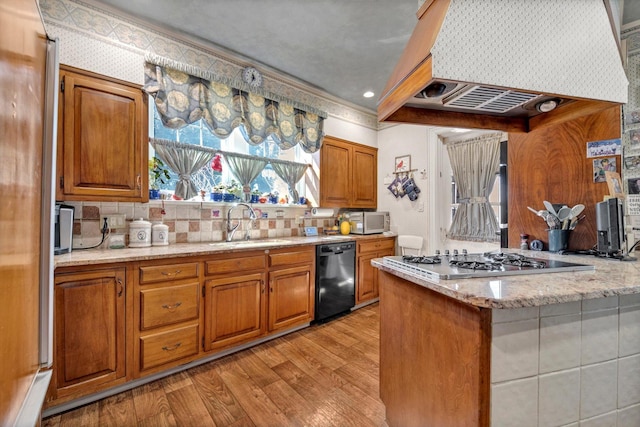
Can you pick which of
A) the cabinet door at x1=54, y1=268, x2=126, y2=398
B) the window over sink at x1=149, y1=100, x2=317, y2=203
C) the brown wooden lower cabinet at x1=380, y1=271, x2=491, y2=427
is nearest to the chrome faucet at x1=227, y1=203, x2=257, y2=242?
the window over sink at x1=149, y1=100, x2=317, y2=203

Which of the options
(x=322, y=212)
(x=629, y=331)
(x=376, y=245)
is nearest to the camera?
(x=629, y=331)

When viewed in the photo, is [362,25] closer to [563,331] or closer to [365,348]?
[563,331]

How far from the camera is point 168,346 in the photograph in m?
1.91

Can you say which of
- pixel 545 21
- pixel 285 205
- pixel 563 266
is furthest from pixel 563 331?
pixel 285 205

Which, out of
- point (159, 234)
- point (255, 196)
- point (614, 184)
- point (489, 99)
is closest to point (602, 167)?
point (614, 184)

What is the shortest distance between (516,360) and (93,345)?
219 centimetres

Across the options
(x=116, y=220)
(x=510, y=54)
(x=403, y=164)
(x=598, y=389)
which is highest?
(x=403, y=164)

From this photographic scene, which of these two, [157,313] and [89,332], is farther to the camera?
[157,313]

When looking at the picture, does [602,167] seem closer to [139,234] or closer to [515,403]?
[515,403]

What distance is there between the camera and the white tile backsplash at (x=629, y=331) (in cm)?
97

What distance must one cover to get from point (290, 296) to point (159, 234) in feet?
4.22

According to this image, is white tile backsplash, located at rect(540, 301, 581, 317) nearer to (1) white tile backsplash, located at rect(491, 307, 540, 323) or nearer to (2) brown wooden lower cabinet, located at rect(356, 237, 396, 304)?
(1) white tile backsplash, located at rect(491, 307, 540, 323)

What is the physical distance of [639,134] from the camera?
156 cm

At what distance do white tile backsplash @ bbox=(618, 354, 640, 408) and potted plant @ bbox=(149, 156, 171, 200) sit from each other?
294cm
